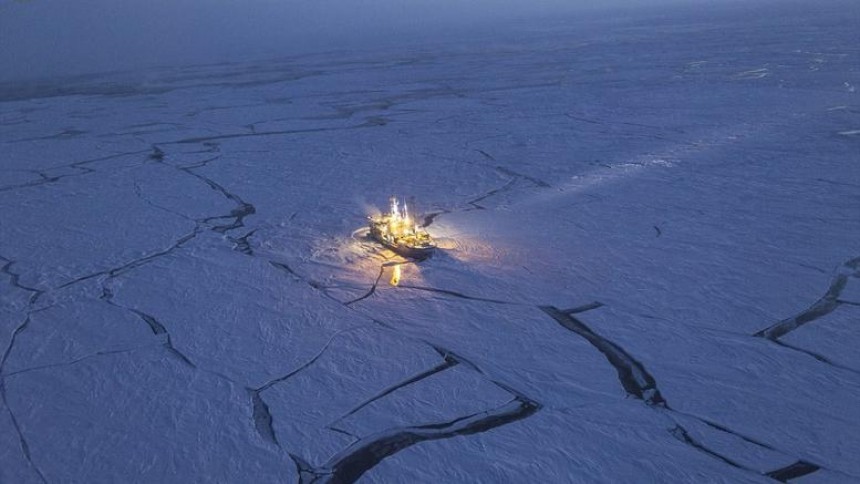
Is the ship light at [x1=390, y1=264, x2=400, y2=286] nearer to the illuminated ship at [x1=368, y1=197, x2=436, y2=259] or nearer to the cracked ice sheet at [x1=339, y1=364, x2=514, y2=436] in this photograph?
the illuminated ship at [x1=368, y1=197, x2=436, y2=259]

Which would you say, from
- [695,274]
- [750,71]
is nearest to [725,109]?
[750,71]

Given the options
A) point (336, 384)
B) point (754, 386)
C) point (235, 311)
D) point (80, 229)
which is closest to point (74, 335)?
point (235, 311)

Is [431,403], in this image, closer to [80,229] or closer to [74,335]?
[74,335]

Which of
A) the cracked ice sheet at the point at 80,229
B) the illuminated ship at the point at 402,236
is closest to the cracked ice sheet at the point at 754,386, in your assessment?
the illuminated ship at the point at 402,236

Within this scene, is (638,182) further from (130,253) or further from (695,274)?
(130,253)

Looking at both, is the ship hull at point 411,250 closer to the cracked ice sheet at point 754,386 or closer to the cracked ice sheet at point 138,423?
the cracked ice sheet at point 754,386

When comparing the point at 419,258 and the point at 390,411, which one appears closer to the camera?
the point at 390,411

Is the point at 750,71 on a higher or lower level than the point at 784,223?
higher
